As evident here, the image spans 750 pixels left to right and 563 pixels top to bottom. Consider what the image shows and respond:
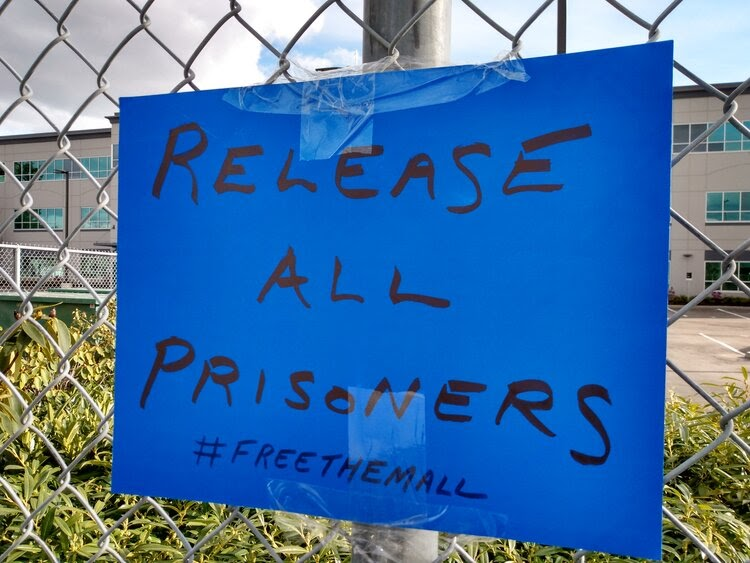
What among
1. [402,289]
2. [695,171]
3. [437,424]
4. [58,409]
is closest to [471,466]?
[437,424]

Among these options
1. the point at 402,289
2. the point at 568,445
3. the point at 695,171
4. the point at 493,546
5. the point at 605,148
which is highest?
the point at 695,171

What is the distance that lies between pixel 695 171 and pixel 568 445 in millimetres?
22063

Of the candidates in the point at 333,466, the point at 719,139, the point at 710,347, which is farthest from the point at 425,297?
the point at 719,139

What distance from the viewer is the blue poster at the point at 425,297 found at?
54 cm

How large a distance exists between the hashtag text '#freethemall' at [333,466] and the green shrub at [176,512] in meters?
0.08

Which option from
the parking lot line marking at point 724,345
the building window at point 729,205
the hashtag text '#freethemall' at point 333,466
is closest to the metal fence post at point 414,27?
the hashtag text '#freethemall' at point 333,466

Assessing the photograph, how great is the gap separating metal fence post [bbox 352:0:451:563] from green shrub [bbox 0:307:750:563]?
2.0 inches

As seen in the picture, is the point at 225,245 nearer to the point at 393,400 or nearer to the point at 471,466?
the point at 393,400

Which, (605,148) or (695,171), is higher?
(695,171)

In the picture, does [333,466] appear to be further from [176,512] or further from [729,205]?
[729,205]

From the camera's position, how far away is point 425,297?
0.58 m

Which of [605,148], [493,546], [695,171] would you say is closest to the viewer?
[605,148]

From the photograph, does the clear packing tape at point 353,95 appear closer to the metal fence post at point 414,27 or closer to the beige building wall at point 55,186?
the metal fence post at point 414,27

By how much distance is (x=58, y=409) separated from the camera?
2.42 meters
